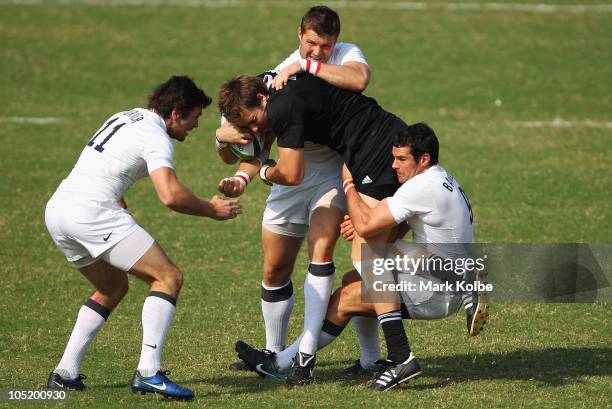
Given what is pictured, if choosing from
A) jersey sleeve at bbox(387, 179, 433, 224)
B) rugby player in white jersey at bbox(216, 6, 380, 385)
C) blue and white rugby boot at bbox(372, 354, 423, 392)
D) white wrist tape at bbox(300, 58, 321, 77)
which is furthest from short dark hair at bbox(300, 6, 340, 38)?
blue and white rugby boot at bbox(372, 354, 423, 392)

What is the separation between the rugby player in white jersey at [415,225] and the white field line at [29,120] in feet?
34.7

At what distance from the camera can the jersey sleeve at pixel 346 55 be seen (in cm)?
800

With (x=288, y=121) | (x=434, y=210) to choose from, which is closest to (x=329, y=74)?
(x=288, y=121)

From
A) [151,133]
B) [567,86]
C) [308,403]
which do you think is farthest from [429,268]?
[567,86]

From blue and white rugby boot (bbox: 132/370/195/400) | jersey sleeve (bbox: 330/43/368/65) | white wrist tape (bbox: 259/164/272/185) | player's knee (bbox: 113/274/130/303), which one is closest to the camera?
blue and white rugby boot (bbox: 132/370/195/400)

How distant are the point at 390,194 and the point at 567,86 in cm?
1251

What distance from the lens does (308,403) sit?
716 centimetres

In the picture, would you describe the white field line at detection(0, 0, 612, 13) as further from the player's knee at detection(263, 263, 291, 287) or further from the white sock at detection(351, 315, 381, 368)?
the white sock at detection(351, 315, 381, 368)

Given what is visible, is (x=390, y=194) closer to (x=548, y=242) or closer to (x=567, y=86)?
(x=548, y=242)

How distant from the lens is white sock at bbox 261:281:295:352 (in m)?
8.15

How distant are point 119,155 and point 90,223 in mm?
505

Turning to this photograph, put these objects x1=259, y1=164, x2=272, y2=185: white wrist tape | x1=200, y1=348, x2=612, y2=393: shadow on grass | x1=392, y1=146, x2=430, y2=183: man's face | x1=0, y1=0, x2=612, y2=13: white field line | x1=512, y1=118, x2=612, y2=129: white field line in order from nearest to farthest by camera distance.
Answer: x1=392, y1=146, x2=430, y2=183: man's face → x1=259, y1=164, x2=272, y2=185: white wrist tape → x1=200, y1=348, x2=612, y2=393: shadow on grass → x1=512, y1=118, x2=612, y2=129: white field line → x1=0, y1=0, x2=612, y2=13: white field line

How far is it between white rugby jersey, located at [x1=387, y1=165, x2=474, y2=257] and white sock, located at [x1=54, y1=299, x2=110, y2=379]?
2.21 m

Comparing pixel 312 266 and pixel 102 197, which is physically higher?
pixel 102 197
